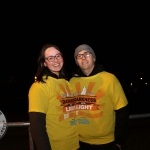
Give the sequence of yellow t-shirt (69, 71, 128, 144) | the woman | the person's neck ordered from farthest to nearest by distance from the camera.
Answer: the person's neck, yellow t-shirt (69, 71, 128, 144), the woman

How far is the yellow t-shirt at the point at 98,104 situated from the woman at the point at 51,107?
254 millimetres

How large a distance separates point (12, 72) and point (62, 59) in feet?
216

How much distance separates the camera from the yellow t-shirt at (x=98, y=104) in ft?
11.0

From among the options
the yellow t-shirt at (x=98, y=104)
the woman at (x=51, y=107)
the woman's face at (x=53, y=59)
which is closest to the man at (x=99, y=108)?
the yellow t-shirt at (x=98, y=104)

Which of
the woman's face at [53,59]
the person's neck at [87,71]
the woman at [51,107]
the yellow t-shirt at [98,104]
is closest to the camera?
the woman at [51,107]

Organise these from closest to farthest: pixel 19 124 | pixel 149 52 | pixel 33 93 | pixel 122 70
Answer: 1. pixel 33 93
2. pixel 19 124
3. pixel 122 70
4. pixel 149 52

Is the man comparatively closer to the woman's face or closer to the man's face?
the man's face

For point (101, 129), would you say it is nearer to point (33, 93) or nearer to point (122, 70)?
point (33, 93)

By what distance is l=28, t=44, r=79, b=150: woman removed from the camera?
274 cm

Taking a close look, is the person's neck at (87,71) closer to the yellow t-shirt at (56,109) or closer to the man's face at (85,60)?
the man's face at (85,60)

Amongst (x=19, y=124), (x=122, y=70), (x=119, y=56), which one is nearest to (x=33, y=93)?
(x=19, y=124)

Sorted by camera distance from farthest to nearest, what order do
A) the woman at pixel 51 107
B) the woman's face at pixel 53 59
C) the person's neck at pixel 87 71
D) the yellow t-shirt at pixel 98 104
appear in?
1. the person's neck at pixel 87 71
2. the yellow t-shirt at pixel 98 104
3. the woman's face at pixel 53 59
4. the woman at pixel 51 107

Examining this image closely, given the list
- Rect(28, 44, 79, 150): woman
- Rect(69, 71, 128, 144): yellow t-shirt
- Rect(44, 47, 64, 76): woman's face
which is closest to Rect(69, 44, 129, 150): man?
Rect(69, 71, 128, 144): yellow t-shirt

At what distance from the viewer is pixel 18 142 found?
322 inches
